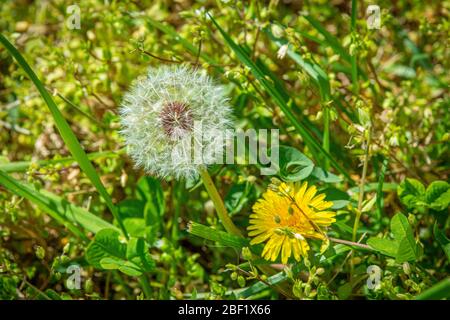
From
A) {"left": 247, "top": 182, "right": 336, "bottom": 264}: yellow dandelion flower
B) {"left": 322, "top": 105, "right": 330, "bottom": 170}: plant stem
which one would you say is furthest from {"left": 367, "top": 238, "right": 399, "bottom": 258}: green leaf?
{"left": 322, "top": 105, "right": 330, "bottom": 170}: plant stem

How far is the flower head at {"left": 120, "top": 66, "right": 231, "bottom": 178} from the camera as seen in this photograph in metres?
1.57

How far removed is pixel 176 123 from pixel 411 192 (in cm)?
74

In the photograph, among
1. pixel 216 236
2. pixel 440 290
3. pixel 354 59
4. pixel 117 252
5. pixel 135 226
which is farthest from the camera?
pixel 135 226

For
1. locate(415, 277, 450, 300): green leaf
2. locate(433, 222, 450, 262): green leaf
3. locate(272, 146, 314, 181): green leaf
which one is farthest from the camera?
locate(272, 146, 314, 181): green leaf

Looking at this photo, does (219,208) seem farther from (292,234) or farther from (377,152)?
(377,152)

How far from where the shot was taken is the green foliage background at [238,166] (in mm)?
1680

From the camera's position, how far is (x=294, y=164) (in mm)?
1764

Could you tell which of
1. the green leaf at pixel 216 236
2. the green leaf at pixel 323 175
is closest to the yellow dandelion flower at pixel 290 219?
the green leaf at pixel 216 236

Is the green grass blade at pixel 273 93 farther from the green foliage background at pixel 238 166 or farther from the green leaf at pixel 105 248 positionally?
the green leaf at pixel 105 248

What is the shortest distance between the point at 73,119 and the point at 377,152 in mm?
1450

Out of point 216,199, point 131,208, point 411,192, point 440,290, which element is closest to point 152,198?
point 131,208

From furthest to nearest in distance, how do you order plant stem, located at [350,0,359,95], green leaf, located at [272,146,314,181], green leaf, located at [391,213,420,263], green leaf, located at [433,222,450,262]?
1. plant stem, located at [350,0,359,95]
2. green leaf, located at [272,146,314,181]
3. green leaf, located at [433,222,450,262]
4. green leaf, located at [391,213,420,263]

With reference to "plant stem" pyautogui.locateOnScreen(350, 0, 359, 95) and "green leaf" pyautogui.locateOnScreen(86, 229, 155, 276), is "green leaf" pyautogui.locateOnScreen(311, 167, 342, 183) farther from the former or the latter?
"green leaf" pyautogui.locateOnScreen(86, 229, 155, 276)

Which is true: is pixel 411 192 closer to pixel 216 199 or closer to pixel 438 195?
pixel 438 195
